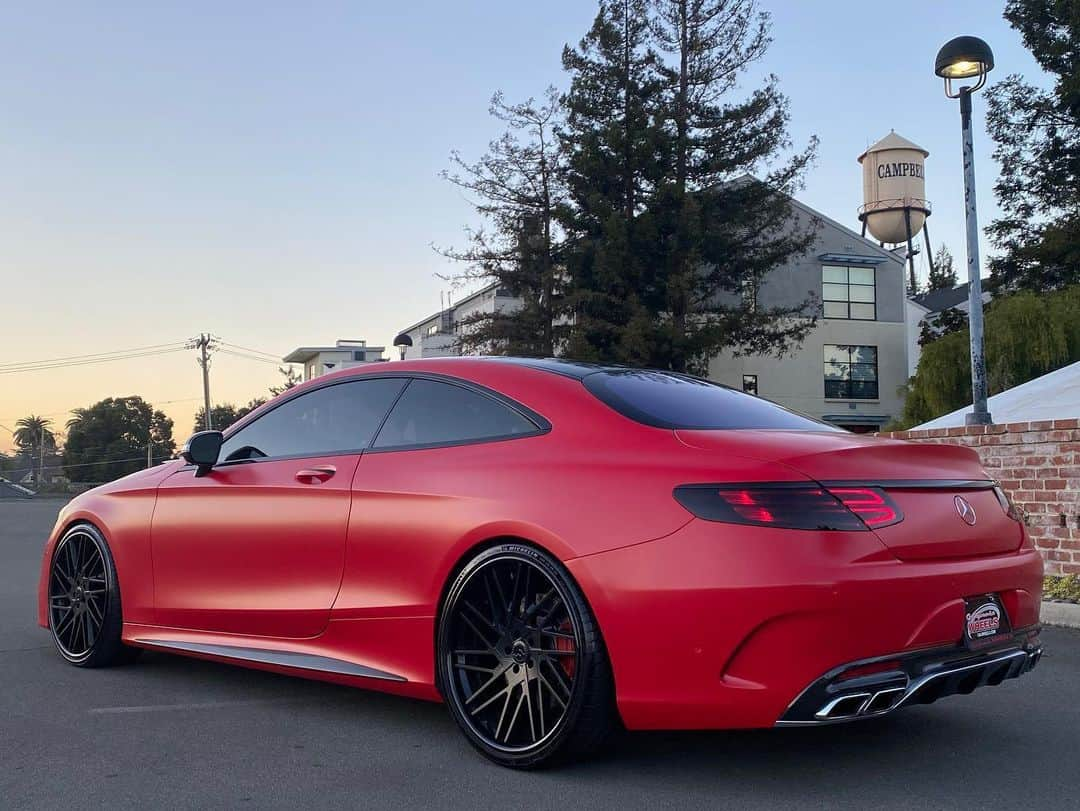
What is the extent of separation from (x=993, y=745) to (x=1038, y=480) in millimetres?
5262

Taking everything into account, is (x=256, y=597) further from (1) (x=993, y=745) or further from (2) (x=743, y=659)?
(1) (x=993, y=745)

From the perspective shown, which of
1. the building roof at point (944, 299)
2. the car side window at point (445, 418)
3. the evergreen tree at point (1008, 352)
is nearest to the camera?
the car side window at point (445, 418)

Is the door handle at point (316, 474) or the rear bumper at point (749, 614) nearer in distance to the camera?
the rear bumper at point (749, 614)

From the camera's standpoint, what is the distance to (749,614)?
139 inches

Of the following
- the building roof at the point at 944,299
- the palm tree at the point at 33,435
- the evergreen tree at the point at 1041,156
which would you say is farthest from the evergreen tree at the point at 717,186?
the palm tree at the point at 33,435

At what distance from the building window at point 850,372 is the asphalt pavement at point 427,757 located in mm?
46303

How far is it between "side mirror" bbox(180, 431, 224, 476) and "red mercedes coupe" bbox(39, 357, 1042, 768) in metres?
0.01

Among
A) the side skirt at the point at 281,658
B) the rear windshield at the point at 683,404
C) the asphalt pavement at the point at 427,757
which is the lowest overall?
the asphalt pavement at the point at 427,757

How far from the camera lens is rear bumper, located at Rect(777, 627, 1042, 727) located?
11.5 feet

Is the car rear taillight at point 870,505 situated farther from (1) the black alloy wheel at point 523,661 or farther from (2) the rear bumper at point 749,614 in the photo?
(1) the black alloy wheel at point 523,661

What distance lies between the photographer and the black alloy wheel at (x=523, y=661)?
12.5ft

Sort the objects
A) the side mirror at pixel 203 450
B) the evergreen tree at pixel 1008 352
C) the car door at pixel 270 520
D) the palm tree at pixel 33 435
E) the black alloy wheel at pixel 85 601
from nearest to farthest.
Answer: the car door at pixel 270 520
the side mirror at pixel 203 450
the black alloy wheel at pixel 85 601
the evergreen tree at pixel 1008 352
the palm tree at pixel 33 435

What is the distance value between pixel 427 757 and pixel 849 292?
4965cm

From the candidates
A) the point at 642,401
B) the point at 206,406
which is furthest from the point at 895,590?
the point at 206,406
